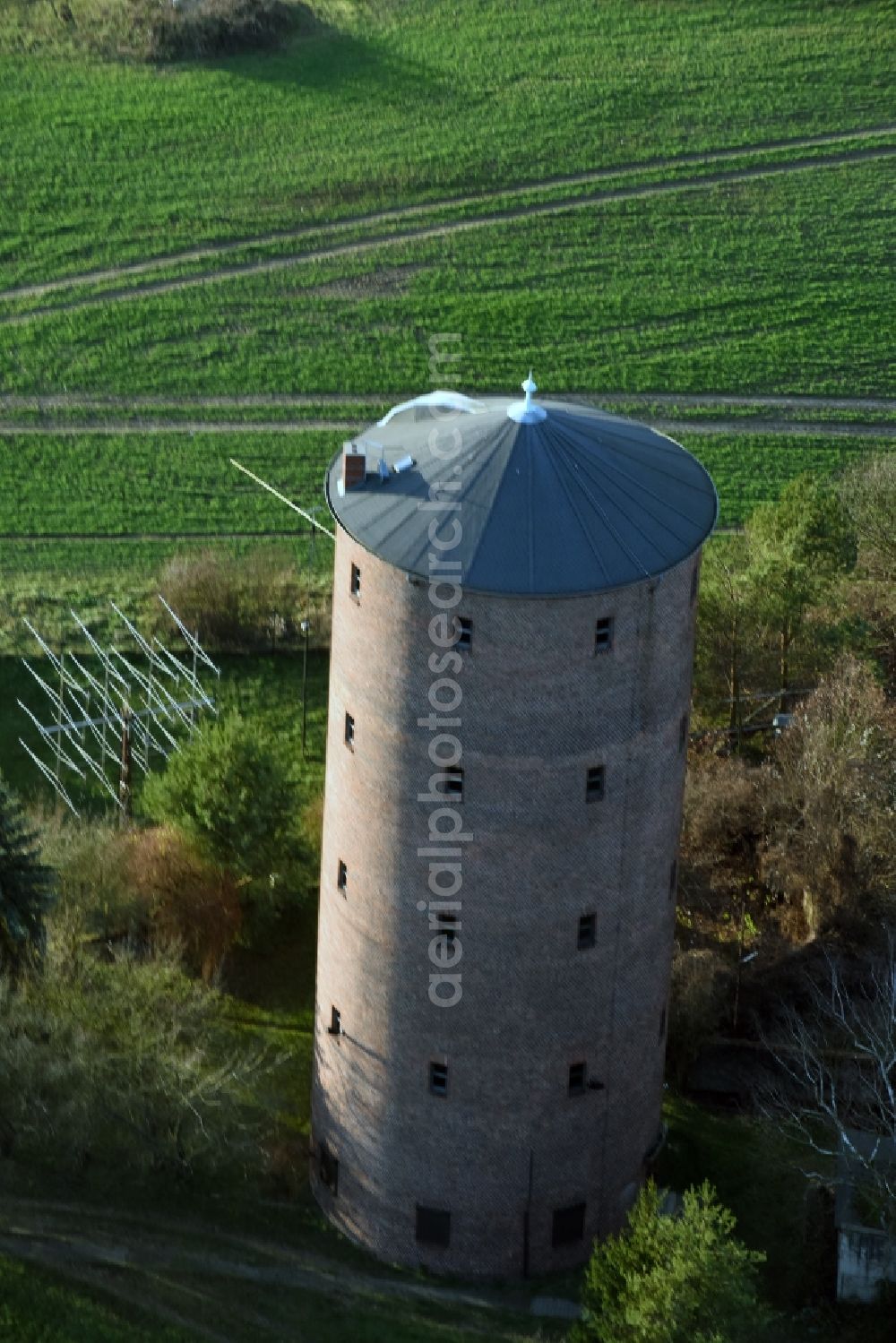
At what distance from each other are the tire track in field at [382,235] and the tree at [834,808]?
4529cm

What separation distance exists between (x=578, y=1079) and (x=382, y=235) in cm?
5833

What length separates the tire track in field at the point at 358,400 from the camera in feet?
310

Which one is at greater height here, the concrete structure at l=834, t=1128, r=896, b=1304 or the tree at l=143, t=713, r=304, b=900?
the tree at l=143, t=713, r=304, b=900

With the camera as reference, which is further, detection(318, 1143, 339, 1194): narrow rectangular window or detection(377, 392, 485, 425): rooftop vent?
detection(318, 1143, 339, 1194): narrow rectangular window

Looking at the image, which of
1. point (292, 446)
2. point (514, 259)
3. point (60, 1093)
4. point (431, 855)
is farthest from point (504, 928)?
point (514, 259)

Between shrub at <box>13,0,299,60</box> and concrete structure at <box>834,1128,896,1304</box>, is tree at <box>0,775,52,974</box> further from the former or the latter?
shrub at <box>13,0,299,60</box>

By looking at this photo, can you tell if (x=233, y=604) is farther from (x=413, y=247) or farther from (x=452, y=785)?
(x=452, y=785)

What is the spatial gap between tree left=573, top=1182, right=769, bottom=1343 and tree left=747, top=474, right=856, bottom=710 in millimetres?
22947

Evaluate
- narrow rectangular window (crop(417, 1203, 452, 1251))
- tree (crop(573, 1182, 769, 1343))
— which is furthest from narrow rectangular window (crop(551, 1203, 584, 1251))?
tree (crop(573, 1182, 769, 1343))

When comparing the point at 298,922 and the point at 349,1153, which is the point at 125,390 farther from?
the point at 349,1153

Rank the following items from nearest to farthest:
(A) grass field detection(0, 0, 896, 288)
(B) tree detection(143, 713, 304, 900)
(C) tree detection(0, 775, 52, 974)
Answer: (C) tree detection(0, 775, 52, 974), (B) tree detection(143, 713, 304, 900), (A) grass field detection(0, 0, 896, 288)

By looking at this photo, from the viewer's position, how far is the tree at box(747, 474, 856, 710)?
2721 inches

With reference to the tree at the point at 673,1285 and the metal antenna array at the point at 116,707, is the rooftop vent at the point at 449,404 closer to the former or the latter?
the tree at the point at 673,1285

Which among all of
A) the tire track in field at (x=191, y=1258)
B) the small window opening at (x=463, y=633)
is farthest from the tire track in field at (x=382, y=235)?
the small window opening at (x=463, y=633)
